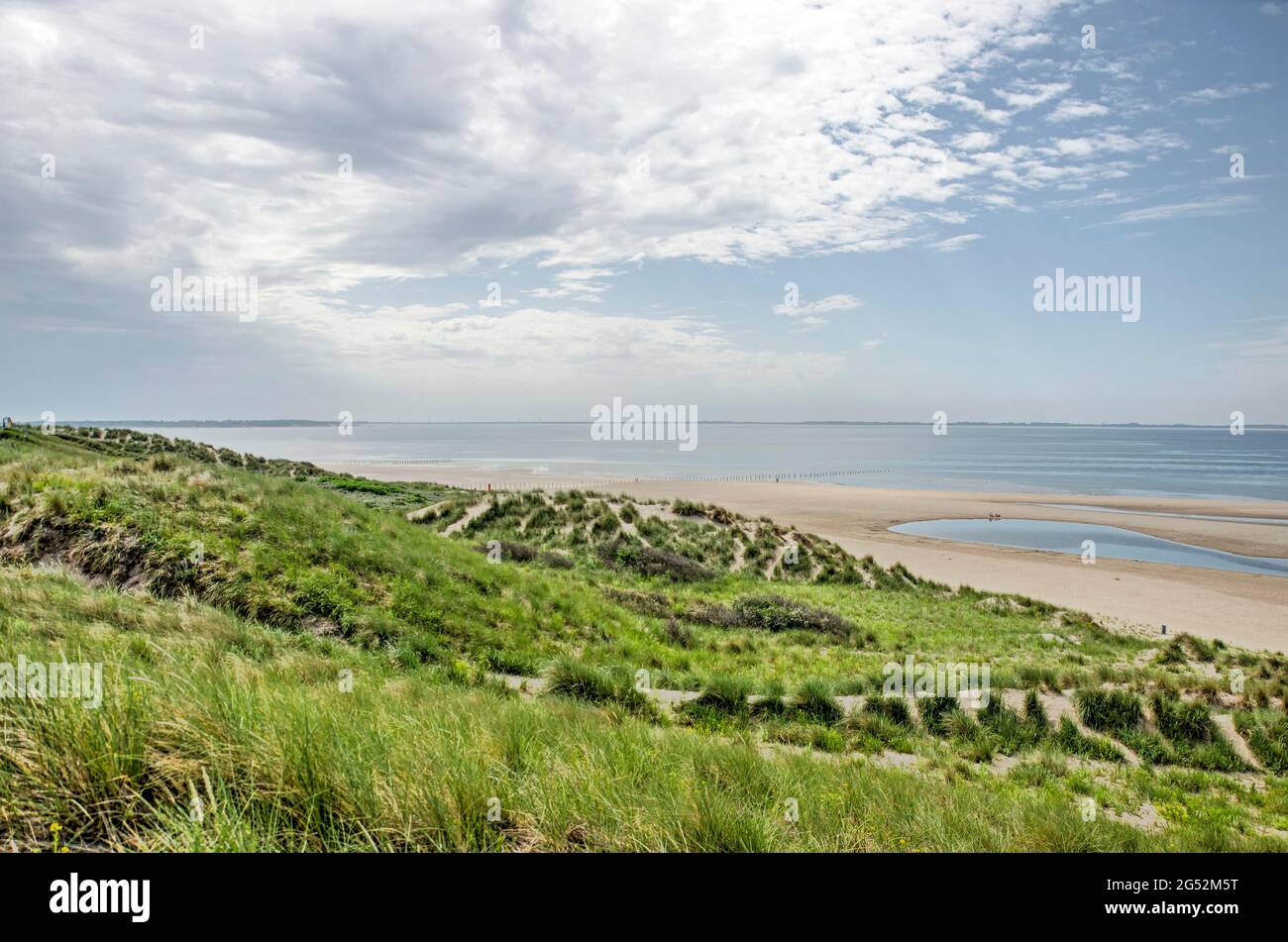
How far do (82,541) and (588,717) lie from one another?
9202mm

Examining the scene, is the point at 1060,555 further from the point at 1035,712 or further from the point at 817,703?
the point at 817,703

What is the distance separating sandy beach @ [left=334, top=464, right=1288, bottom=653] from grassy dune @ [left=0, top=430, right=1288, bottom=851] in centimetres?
637

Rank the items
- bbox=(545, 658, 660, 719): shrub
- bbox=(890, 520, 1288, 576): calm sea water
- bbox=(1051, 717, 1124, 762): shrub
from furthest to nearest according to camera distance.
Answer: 1. bbox=(890, 520, 1288, 576): calm sea water
2. bbox=(1051, 717, 1124, 762): shrub
3. bbox=(545, 658, 660, 719): shrub

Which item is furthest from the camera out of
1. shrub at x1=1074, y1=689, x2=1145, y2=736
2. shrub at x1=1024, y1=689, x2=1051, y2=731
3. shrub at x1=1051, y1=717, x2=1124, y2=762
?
shrub at x1=1074, y1=689, x2=1145, y2=736

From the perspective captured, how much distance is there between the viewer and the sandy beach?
25250 millimetres

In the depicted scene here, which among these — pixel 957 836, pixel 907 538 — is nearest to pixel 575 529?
pixel 907 538

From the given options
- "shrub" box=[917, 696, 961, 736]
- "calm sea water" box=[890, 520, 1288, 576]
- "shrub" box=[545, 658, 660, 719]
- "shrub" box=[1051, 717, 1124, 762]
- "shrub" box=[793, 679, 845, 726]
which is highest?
"shrub" box=[545, 658, 660, 719]

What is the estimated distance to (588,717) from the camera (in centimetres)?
698

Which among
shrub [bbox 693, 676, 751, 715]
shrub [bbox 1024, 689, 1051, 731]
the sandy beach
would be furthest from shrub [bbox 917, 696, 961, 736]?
the sandy beach

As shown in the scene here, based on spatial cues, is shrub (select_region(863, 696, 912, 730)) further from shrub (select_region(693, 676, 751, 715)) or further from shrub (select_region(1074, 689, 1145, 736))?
shrub (select_region(1074, 689, 1145, 736))

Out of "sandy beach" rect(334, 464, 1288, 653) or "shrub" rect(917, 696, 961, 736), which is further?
"sandy beach" rect(334, 464, 1288, 653)

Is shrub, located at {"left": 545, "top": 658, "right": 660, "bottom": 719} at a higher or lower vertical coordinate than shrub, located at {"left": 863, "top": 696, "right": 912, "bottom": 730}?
higher

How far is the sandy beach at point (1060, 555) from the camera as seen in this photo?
25.2 m
